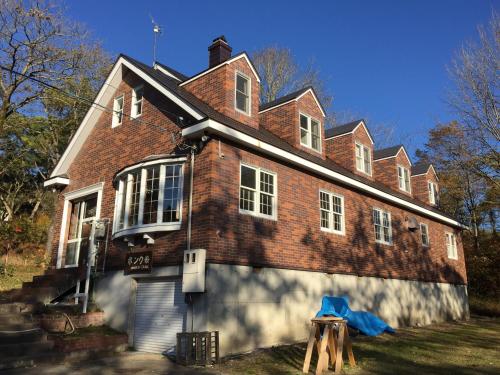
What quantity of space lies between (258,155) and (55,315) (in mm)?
7070

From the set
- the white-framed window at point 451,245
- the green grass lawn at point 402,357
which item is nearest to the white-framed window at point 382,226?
the green grass lawn at point 402,357

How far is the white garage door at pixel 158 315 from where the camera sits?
1079cm

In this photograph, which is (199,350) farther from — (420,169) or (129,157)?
(420,169)

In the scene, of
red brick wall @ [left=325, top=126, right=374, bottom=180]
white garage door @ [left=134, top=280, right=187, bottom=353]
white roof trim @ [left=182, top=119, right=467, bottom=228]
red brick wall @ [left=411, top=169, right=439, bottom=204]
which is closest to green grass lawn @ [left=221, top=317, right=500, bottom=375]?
white garage door @ [left=134, top=280, right=187, bottom=353]

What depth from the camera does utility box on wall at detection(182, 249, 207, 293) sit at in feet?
32.4

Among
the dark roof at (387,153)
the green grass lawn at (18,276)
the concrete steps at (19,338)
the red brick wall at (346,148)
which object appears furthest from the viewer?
the dark roof at (387,153)

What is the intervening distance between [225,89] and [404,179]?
42.9ft

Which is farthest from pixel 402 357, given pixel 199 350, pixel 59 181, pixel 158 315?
pixel 59 181

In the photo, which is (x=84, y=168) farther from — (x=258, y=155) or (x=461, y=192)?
(x=461, y=192)

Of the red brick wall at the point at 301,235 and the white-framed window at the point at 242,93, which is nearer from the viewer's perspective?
the red brick wall at the point at 301,235

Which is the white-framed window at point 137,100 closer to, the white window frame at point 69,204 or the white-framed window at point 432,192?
the white window frame at point 69,204

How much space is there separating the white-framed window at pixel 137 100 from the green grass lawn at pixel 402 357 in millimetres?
8407

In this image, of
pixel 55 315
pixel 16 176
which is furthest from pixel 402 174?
pixel 16 176

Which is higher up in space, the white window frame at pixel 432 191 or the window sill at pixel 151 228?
the white window frame at pixel 432 191
